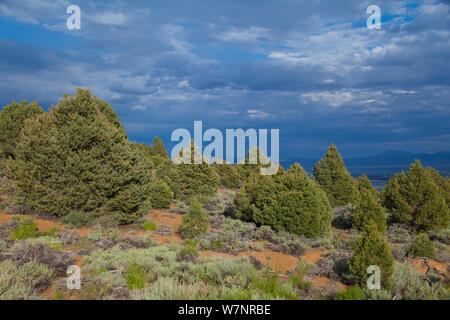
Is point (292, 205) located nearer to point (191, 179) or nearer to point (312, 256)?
point (312, 256)

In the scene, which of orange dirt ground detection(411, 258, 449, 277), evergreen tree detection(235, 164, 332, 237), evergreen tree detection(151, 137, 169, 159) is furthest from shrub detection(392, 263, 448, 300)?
evergreen tree detection(151, 137, 169, 159)

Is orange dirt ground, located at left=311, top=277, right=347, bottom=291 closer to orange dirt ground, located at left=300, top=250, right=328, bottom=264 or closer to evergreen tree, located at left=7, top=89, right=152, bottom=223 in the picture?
orange dirt ground, located at left=300, top=250, right=328, bottom=264

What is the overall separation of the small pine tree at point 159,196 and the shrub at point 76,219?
25.8 ft

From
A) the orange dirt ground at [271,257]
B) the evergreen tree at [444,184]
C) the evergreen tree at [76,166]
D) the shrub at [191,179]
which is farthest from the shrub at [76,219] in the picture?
the evergreen tree at [444,184]

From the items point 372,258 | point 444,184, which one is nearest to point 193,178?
point 372,258

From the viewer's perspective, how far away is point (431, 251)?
37.1 feet

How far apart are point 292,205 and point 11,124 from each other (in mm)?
22656

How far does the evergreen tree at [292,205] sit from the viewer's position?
14.0m

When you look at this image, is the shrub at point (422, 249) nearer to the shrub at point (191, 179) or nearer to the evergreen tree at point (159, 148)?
the shrub at point (191, 179)

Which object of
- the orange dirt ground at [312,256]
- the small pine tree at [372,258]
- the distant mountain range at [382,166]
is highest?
the distant mountain range at [382,166]

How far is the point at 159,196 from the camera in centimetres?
2045
